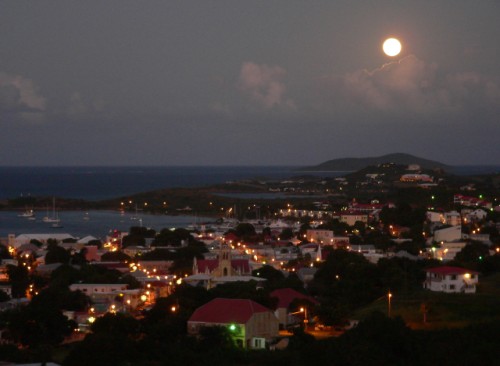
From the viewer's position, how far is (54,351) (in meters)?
15.9

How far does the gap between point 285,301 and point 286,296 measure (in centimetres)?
37

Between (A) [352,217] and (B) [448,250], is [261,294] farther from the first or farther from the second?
(A) [352,217]

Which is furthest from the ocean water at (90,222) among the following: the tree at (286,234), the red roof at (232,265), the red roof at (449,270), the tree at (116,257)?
the red roof at (449,270)

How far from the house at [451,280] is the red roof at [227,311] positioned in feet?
20.0

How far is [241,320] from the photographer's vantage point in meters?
16.8

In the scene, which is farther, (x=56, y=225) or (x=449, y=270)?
(x=56, y=225)

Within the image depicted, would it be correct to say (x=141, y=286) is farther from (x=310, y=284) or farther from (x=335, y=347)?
(x=335, y=347)

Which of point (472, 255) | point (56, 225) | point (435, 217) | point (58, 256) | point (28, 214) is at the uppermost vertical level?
point (435, 217)

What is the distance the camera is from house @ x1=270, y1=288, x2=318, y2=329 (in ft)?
61.1

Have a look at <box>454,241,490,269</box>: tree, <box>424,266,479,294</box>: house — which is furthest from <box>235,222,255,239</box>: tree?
<box>424,266,479,294</box>: house

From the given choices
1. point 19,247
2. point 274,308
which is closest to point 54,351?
point 274,308

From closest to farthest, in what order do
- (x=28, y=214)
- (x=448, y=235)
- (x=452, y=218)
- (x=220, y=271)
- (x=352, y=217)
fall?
(x=220, y=271), (x=448, y=235), (x=452, y=218), (x=352, y=217), (x=28, y=214)

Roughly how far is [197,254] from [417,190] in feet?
77.6

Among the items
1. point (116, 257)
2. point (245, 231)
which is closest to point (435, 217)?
point (245, 231)
